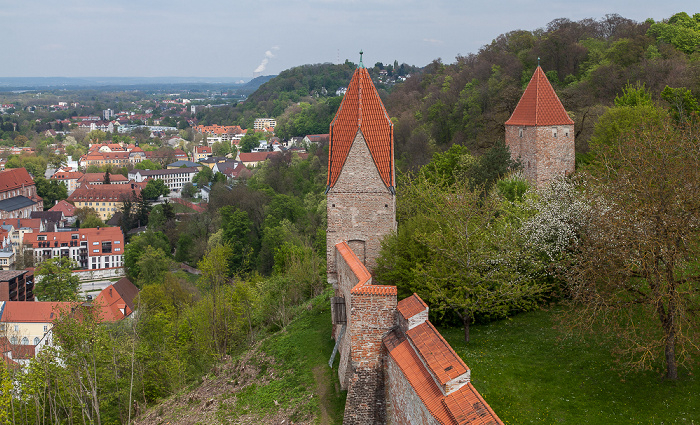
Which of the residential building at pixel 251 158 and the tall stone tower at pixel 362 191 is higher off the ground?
the tall stone tower at pixel 362 191

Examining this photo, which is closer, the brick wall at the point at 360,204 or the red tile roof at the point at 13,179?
the brick wall at the point at 360,204

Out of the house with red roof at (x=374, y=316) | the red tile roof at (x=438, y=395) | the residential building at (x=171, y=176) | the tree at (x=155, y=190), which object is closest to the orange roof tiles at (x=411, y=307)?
the house with red roof at (x=374, y=316)

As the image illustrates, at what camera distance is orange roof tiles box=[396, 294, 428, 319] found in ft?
43.3

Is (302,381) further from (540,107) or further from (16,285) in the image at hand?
(16,285)

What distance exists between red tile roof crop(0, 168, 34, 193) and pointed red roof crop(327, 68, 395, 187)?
119341mm

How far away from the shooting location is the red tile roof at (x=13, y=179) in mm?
122500

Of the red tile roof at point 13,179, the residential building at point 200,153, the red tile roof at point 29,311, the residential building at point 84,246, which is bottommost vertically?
the residential building at point 84,246

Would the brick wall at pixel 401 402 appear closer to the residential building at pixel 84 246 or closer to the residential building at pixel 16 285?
the residential building at pixel 16 285

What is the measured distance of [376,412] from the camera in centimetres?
1455

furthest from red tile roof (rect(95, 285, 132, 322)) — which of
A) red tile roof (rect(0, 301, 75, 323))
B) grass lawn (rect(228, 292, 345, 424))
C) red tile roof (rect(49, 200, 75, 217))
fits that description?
red tile roof (rect(49, 200, 75, 217))

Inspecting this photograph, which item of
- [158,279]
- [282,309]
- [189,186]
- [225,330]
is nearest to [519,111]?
[282,309]

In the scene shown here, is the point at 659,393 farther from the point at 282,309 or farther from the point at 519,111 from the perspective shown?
the point at 519,111

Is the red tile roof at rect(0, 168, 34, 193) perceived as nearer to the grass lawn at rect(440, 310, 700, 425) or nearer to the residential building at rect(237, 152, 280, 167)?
the residential building at rect(237, 152, 280, 167)

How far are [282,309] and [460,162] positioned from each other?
16.6 meters
